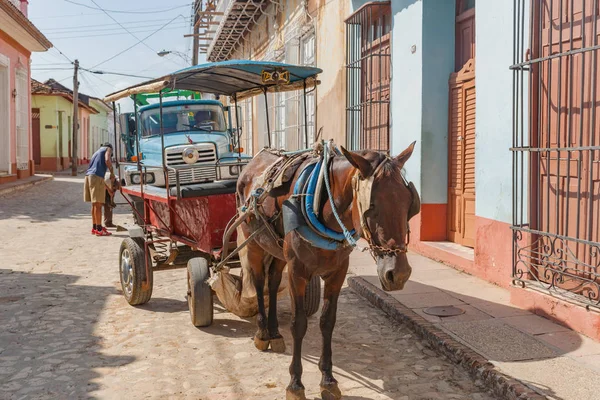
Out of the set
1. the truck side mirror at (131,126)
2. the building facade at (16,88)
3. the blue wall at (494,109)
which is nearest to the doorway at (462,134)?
the blue wall at (494,109)

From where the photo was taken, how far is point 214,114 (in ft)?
28.8

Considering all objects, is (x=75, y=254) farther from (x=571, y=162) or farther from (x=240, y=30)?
(x=240, y=30)

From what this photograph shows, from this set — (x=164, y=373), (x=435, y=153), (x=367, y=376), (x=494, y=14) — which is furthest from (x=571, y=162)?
(x=164, y=373)

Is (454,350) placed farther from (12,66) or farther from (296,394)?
(12,66)

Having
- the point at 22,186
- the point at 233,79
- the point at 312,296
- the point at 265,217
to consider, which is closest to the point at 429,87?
the point at 233,79

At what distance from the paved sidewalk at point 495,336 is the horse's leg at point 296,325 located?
1.26 meters

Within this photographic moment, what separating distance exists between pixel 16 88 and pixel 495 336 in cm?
2046

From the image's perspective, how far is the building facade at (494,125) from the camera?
16.0 feet

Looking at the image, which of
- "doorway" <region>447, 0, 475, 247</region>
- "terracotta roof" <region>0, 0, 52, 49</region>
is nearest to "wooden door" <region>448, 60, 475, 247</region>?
"doorway" <region>447, 0, 475, 247</region>

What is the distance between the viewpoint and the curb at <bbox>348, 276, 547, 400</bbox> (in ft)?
12.2

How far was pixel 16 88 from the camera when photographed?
20.9 metres

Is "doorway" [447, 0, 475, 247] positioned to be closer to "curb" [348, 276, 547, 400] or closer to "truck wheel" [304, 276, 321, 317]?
"curb" [348, 276, 547, 400]

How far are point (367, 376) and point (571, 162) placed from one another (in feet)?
8.20

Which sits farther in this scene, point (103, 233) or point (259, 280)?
point (103, 233)
